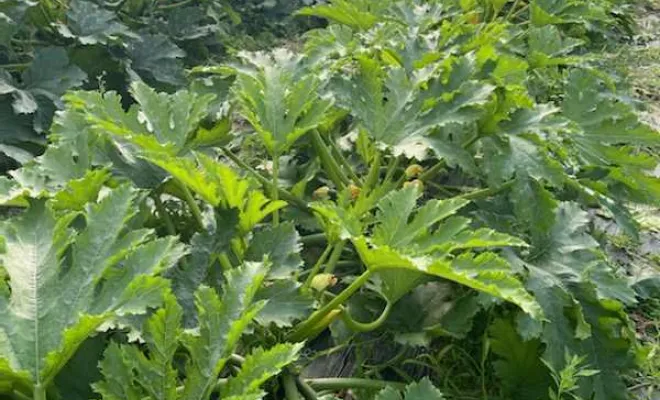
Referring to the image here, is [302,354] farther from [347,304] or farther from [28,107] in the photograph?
[28,107]

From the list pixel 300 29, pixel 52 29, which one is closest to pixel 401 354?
pixel 52 29

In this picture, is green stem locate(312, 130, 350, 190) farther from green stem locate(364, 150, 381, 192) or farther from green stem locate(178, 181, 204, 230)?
green stem locate(178, 181, 204, 230)

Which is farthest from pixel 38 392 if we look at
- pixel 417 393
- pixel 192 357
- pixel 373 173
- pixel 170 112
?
pixel 373 173

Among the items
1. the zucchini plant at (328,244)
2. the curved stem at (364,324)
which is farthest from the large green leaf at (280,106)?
the curved stem at (364,324)

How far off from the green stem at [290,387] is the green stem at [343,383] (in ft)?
0.23

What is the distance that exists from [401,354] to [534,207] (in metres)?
0.52

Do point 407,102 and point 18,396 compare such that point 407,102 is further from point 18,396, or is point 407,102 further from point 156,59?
point 156,59

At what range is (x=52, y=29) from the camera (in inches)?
150

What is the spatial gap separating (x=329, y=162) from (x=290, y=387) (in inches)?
31.9

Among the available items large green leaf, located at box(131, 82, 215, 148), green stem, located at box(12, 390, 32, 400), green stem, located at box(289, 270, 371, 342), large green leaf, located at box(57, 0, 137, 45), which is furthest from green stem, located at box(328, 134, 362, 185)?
large green leaf, located at box(57, 0, 137, 45)

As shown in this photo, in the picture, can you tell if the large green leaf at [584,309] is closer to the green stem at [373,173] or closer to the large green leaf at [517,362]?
the large green leaf at [517,362]

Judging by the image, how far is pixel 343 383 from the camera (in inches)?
71.7

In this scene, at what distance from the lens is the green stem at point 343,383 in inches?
71.9

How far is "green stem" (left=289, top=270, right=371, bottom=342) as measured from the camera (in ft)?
5.75
